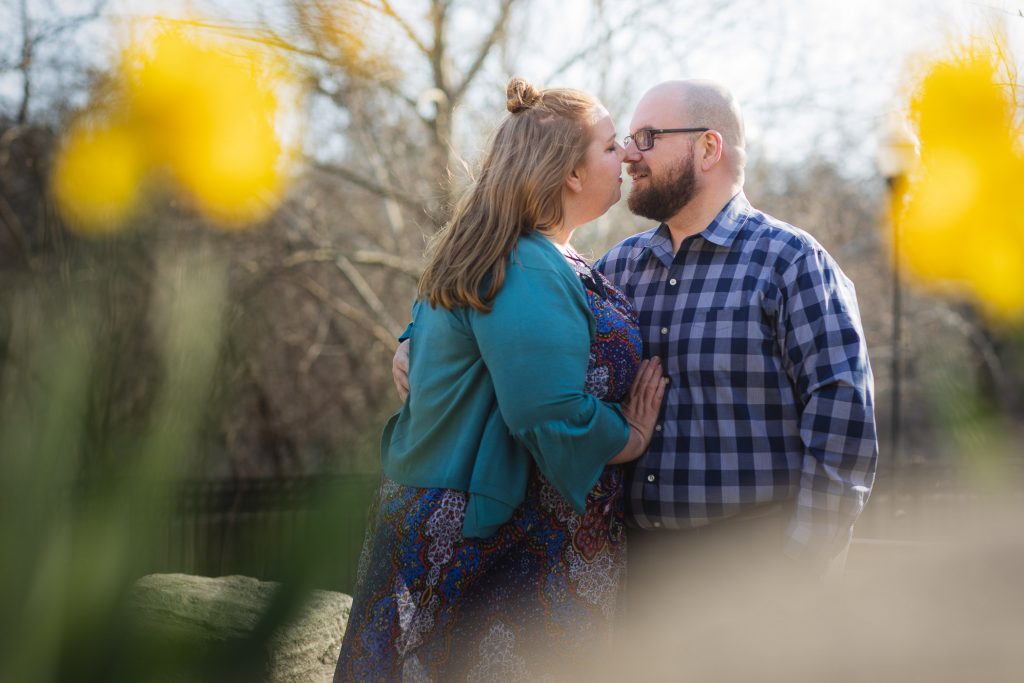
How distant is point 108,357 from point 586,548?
1.67 meters

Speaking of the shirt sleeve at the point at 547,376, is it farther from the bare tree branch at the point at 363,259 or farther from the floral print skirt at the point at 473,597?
the bare tree branch at the point at 363,259

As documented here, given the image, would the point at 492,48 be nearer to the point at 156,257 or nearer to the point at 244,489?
the point at 156,257

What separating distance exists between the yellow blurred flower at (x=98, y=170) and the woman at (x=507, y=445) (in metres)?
1.94

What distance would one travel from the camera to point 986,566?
3.67 m

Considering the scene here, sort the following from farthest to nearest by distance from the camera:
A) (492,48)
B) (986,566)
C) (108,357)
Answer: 1. (492,48)
2. (986,566)
3. (108,357)

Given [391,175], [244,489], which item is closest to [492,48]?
[391,175]

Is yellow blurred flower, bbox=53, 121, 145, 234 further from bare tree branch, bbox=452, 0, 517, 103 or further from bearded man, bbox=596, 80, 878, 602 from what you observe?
bare tree branch, bbox=452, 0, 517, 103

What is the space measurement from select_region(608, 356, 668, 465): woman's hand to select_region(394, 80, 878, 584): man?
0.06m

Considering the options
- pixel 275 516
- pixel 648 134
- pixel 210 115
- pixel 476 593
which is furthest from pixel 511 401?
pixel 210 115

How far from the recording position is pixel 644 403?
2381 millimetres

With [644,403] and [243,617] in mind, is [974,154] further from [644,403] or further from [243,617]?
[243,617]

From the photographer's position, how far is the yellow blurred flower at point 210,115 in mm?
7582

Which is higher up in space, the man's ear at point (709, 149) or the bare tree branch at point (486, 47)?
the bare tree branch at point (486, 47)

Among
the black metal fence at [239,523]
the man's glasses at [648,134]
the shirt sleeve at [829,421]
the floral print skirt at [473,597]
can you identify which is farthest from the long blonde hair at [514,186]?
the black metal fence at [239,523]
